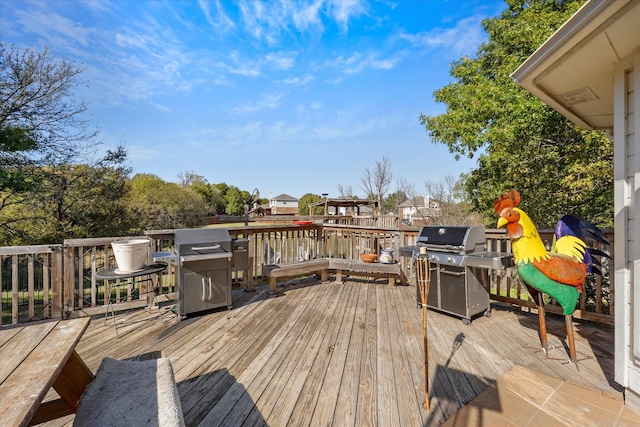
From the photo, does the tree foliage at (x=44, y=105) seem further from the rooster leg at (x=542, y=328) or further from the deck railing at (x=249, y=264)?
the rooster leg at (x=542, y=328)

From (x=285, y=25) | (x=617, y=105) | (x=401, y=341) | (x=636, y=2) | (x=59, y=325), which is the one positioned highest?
(x=285, y=25)

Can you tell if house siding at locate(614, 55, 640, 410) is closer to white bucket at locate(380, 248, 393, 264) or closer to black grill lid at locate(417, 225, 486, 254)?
black grill lid at locate(417, 225, 486, 254)

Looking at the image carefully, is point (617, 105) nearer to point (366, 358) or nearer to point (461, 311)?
point (461, 311)

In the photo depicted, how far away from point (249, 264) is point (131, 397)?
309 cm

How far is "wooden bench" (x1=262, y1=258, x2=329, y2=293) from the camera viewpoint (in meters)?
4.21

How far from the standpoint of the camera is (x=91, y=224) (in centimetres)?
884

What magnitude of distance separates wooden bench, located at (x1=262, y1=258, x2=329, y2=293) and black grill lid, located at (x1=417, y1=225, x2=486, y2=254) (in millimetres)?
1888

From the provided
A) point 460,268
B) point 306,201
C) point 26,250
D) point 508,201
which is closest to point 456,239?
point 460,268

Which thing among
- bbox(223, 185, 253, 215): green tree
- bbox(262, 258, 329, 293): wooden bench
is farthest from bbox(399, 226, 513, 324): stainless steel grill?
bbox(223, 185, 253, 215): green tree

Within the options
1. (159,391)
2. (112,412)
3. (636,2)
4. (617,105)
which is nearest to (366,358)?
(159,391)

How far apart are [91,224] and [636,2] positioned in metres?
11.7

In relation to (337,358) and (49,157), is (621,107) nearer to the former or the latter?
(337,358)

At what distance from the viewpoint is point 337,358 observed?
7.74 ft

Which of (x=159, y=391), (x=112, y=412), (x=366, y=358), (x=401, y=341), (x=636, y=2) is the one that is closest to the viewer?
(x=112, y=412)
